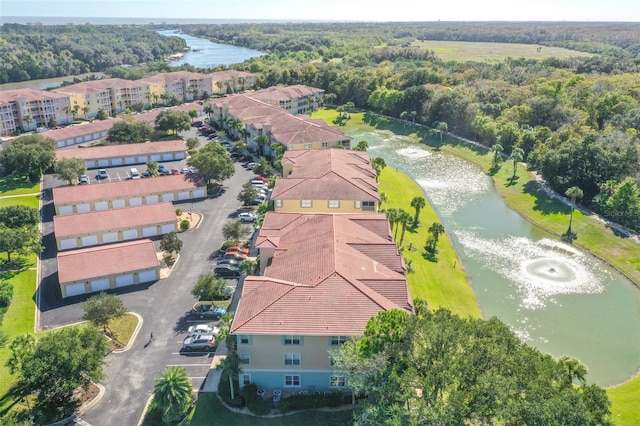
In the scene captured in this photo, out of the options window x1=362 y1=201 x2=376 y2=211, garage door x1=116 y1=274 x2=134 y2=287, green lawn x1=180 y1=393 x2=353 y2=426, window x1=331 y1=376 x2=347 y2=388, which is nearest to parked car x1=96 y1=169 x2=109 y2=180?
garage door x1=116 y1=274 x2=134 y2=287

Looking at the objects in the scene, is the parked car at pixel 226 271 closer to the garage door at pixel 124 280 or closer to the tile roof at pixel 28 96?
the garage door at pixel 124 280


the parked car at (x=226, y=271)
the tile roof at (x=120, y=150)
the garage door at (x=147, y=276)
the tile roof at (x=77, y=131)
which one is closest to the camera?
the garage door at (x=147, y=276)

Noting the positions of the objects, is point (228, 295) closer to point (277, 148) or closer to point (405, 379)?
point (405, 379)

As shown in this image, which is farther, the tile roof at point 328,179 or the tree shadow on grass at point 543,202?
the tree shadow on grass at point 543,202

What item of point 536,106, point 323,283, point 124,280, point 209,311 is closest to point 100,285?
point 124,280

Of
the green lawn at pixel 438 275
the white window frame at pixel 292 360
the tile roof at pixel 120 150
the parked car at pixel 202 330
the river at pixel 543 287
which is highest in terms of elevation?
the white window frame at pixel 292 360

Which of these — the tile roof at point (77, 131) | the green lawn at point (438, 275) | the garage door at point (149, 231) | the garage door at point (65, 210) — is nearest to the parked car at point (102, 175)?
the garage door at point (65, 210)
